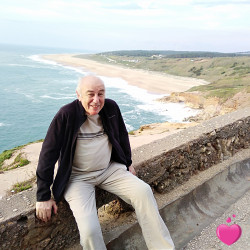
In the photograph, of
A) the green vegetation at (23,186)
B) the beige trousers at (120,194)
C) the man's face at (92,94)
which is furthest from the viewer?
the green vegetation at (23,186)

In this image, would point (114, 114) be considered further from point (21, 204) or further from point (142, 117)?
point (142, 117)

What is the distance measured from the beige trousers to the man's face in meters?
0.63

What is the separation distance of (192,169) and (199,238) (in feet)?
4.25

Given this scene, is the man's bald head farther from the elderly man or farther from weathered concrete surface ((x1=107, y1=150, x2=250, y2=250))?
weathered concrete surface ((x1=107, y1=150, x2=250, y2=250))

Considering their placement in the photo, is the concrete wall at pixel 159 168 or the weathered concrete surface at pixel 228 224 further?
the weathered concrete surface at pixel 228 224

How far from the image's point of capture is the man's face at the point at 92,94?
2516mm

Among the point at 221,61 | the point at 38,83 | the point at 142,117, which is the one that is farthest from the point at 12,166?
the point at 221,61

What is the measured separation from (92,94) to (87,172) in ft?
2.33

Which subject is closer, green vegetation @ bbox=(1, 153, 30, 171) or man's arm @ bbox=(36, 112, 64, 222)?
man's arm @ bbox=(36, 112, 64, 222)

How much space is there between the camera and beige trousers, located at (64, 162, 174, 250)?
7.45ft

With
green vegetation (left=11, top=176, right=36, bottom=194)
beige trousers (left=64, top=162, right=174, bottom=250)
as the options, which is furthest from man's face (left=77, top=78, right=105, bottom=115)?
green vegetation (left=11, top=176, right=36, bottom=194)

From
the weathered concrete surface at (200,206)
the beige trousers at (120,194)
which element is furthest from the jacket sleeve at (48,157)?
the weathered concrete surface at (200,206)

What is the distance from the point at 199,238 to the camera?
3146 millimetres

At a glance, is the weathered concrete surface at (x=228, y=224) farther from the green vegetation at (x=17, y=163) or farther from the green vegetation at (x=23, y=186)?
the green vegetation at (x=17, y=163)
